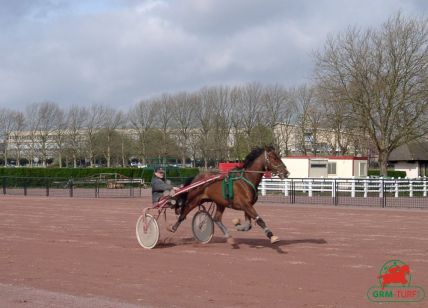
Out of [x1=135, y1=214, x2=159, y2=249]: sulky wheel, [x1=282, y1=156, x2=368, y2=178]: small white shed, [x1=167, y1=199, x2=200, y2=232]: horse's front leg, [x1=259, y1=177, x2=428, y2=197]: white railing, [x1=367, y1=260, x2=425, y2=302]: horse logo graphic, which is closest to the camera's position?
[x1=367, y1=260, x2=425, y2=302]: horse logo graphic

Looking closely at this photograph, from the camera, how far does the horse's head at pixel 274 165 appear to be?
13.4m

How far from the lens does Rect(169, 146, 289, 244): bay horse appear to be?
1315 centimetres

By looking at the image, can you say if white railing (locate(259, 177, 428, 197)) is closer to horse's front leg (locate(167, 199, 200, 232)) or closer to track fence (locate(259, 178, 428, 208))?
track fence (locate(259, 178, 428, 208))

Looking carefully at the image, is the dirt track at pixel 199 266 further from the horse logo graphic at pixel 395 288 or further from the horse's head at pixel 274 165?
the horse's head at pixel 274 165

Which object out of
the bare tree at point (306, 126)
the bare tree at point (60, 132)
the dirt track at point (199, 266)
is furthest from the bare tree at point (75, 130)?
the dirt track at point (199, 266)

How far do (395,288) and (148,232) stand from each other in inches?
240

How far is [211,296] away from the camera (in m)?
8.59

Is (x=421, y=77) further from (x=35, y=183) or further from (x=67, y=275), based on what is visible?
(x=67, y=275)

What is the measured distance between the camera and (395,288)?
29.7ft

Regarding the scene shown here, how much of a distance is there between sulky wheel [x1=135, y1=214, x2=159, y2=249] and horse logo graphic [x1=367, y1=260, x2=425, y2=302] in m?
4.95


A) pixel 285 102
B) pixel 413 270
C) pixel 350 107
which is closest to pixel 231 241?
pixel 413 270

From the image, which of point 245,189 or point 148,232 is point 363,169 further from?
point 148,232

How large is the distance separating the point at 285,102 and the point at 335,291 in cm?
6298

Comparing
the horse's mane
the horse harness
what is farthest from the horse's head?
the horse harness
